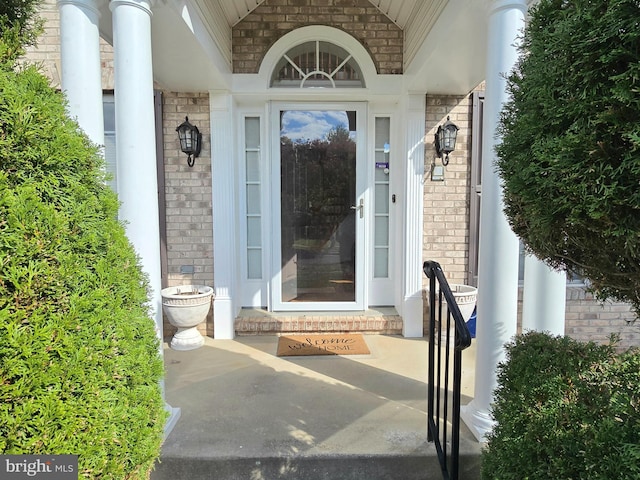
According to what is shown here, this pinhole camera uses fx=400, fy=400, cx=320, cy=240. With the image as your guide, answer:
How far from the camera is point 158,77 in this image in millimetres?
3242

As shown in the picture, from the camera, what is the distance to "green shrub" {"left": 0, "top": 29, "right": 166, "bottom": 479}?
2.75ft

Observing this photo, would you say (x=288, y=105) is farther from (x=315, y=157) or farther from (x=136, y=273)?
(x=136, y=273)

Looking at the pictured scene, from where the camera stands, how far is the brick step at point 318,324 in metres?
3.72

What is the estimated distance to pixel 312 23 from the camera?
3613mm

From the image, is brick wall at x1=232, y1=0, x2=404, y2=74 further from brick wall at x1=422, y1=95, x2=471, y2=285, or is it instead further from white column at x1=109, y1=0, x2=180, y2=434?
white column at x1=109, y1=0, x2=180, y2=434

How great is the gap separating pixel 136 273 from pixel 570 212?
118cm

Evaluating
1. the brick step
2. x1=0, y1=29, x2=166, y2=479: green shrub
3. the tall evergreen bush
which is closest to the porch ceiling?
the tall evergreen bush

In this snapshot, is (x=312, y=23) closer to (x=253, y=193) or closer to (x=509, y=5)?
(x=253, y=193)

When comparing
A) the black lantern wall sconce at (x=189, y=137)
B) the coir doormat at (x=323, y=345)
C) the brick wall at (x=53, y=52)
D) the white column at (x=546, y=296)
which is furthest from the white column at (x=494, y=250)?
the brick wall at (x=53, y=52)

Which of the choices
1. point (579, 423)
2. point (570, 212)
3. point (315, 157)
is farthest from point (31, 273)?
point (315, 157)

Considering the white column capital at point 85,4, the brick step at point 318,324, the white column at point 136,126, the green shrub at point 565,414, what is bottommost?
the brick step at point 318,324

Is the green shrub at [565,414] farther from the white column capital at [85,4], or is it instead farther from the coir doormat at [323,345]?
the white column capital at [85,4]

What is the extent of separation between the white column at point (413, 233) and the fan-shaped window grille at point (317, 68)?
0.78 m

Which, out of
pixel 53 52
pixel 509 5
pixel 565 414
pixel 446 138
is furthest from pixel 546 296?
pixel 53 52
